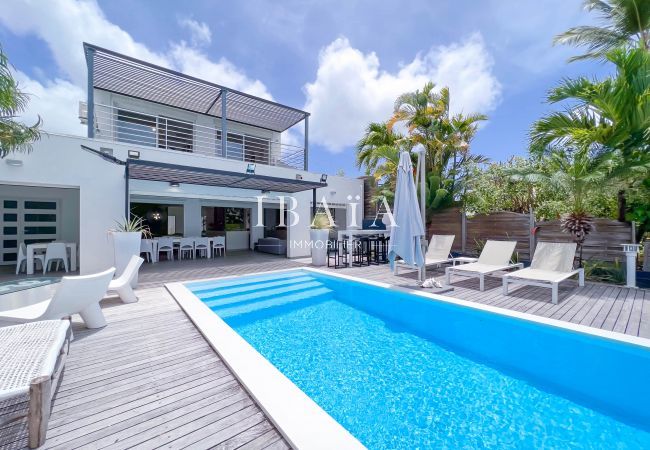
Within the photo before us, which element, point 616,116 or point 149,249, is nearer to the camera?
point 616,116

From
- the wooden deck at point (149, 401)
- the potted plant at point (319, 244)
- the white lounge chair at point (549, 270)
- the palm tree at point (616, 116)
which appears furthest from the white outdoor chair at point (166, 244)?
the palm tree at point (616, 116)

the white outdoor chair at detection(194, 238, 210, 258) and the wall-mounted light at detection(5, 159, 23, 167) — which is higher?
the wall-mounted light at detection(5, 159, 23, 167)

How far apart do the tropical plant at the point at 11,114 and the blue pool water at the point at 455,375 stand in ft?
18.7

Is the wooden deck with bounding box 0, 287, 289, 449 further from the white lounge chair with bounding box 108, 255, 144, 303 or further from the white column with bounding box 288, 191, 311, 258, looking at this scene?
the white column with bounding box 288, 191, 311, 258

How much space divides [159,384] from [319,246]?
7.49 meters

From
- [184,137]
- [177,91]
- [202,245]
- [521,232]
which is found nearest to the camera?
[521,232]

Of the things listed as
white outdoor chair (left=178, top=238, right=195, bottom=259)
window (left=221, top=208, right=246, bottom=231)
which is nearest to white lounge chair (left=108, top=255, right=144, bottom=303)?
white outdoor chair (left=178, top=238, right=195, bottom=259)

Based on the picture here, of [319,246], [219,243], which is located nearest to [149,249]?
[219,243]

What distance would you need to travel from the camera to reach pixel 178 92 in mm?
11477

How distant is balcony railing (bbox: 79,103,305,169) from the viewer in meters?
11.4

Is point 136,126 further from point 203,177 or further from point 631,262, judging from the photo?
point 631,262

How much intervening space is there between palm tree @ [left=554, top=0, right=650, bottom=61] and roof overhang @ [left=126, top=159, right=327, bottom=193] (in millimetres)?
11344

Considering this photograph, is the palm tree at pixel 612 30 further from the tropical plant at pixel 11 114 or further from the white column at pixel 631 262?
the tropical plant at pixel 11 114

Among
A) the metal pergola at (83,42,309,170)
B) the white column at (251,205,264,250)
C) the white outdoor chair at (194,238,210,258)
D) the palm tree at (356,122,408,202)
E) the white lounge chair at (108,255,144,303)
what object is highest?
the metal pergola at (83,42,309,170)
